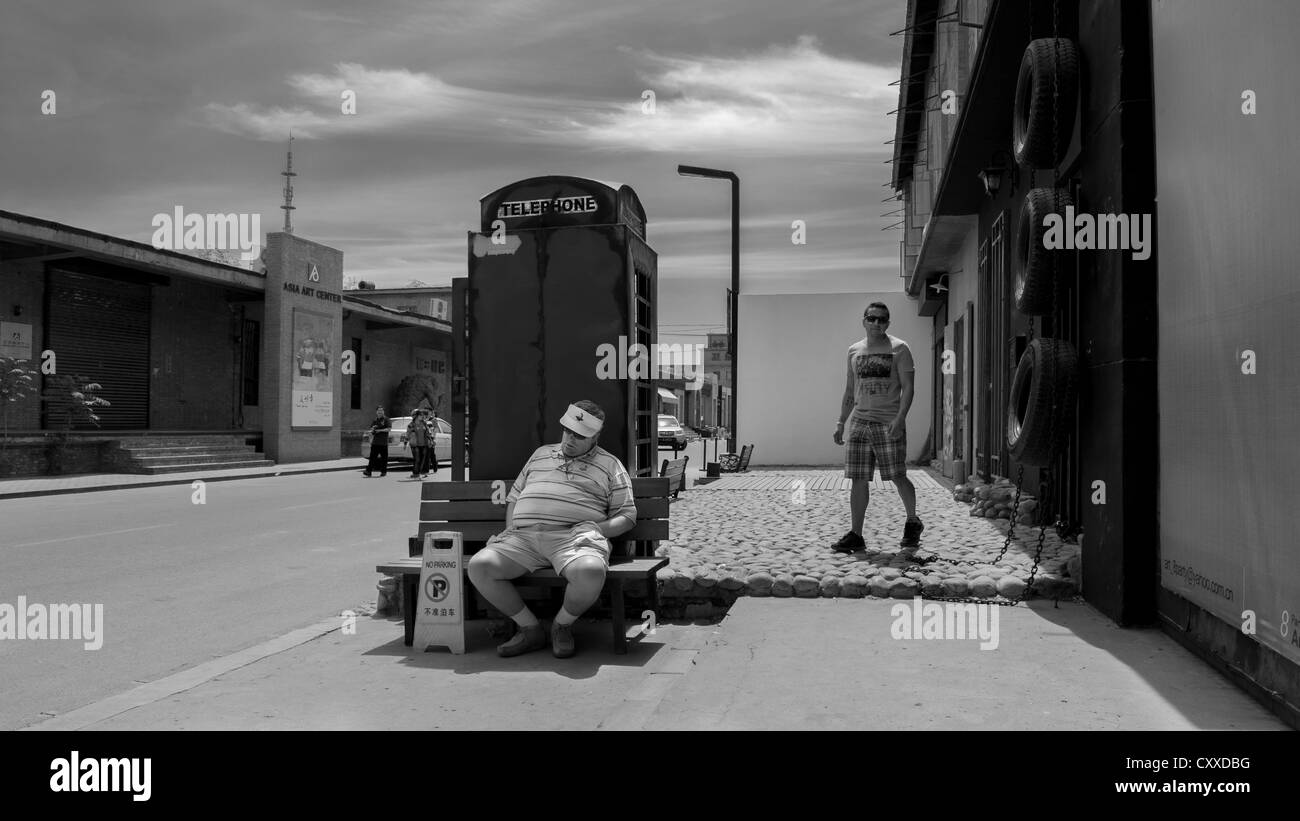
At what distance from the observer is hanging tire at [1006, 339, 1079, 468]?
19.8 ft

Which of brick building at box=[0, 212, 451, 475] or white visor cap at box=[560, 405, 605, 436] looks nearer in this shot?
white visor cap at box=[560, 405, 605, 436]

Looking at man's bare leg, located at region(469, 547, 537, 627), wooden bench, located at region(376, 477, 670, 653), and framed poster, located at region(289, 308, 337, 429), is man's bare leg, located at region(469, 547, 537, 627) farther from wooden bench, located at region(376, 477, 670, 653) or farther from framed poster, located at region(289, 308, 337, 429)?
framed poster, located at region(289, 308, 337, 429)

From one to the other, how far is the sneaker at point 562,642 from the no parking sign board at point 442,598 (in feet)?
1.70

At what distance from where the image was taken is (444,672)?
5.18 metres

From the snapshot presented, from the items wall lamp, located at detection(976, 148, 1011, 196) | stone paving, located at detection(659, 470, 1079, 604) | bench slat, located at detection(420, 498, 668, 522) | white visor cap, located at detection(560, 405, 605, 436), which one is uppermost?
wall lamp, located at detection(976, 148, 1011, 196)

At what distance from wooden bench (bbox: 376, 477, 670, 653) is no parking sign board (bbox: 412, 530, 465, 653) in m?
0.12

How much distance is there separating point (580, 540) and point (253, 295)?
1058 inches

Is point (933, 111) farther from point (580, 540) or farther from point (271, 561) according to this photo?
point (580, 540)

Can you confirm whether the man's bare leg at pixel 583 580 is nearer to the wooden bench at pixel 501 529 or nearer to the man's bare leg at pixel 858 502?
the wooden bench at pixel 501 529

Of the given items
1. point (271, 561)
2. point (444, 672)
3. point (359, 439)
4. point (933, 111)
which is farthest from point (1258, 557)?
point (359, 439)

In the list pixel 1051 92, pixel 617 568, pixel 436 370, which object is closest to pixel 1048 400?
pixel 1051 92

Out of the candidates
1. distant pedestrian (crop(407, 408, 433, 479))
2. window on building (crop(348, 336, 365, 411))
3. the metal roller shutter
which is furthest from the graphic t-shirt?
window on building (crop(348, 336, 365, 411))

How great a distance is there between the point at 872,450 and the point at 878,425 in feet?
0.63

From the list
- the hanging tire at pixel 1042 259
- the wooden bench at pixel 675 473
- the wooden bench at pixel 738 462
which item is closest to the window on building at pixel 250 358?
the wooden bench at pixel 738 462
